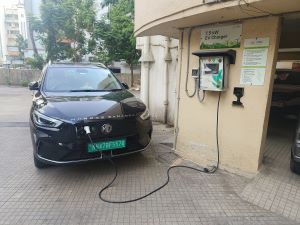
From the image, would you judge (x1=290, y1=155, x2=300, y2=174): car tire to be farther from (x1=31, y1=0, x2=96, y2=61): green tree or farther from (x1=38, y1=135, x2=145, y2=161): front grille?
(x1=31, y1=0, x2=96, y2=61): green tree

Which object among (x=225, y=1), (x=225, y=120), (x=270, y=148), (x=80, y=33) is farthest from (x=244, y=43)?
(x=80, y=33)

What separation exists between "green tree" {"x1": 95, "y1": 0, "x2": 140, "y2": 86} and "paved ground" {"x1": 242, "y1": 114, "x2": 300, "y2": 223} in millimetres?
14458

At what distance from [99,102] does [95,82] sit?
1.10 m

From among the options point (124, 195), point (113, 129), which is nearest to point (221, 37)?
point (113, 129)

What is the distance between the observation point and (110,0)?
1981 centimetres

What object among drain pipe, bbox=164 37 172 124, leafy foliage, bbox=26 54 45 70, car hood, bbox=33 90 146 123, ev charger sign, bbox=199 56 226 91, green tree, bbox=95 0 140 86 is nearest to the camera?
car hood, bbox=33 90 146 123

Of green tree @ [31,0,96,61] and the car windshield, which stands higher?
green tree @ [31,0,96,61]

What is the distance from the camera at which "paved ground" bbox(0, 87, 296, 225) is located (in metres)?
2.80

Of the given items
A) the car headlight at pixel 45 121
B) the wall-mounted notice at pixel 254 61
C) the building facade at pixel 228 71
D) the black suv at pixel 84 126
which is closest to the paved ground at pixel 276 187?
the building facade at pixel 228 71

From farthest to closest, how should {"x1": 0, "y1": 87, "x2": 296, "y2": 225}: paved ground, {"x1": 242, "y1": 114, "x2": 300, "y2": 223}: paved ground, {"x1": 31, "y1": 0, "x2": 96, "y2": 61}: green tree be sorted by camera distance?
{"x1": 31, "y1": 0, "x2": 96, "y2": 61}: green tree, {"x1": 242, "y1": 114, "x2": 300, "y2": 223}: paved ground, {"x1": 0, "y1": 87, "x2": 296, "y2": 225}: paved ground

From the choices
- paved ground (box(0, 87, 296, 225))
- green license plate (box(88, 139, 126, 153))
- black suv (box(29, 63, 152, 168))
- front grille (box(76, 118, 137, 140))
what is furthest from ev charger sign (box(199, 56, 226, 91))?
green license plate (box(88, 139, 126, 153))

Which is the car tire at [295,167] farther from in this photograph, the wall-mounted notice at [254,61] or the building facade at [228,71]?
the wall-mounted notice at [254,61]

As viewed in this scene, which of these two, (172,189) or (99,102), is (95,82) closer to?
(99,102)

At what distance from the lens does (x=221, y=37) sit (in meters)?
3.77
